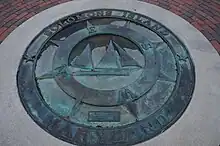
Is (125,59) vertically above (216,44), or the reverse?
(216,44)

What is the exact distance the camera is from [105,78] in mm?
3604

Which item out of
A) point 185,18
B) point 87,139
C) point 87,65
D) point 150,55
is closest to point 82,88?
point 87,65

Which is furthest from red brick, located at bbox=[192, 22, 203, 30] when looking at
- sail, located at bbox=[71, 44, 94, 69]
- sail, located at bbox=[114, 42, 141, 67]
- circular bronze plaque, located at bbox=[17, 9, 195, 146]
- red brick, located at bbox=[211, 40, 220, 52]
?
sail, located at bbox=[71, 44, 94, 69]

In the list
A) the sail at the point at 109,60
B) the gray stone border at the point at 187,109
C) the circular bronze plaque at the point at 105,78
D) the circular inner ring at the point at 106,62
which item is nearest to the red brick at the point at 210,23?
the gray stone border at the point at 187,109

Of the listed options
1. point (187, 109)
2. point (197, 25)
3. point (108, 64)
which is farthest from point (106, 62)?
point (197, 25)

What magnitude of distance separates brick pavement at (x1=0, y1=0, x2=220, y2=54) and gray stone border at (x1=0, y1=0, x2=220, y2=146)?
140 mm

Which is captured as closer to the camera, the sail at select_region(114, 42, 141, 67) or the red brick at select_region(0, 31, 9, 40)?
the sail at select_region(114, 42, 141, 67)

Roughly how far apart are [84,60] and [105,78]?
333 millimetres

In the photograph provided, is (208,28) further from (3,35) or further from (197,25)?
(3,35)

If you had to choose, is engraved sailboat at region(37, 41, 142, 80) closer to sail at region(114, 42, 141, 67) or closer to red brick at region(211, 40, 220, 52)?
sail at region(114, 42, 141, 67)

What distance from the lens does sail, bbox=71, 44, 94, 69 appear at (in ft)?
12.2

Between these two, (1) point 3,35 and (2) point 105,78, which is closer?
(2) point 105,78

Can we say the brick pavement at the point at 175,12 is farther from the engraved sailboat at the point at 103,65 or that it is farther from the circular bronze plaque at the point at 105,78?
the engraved sailboat at the point at 103,65

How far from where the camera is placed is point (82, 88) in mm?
3492
